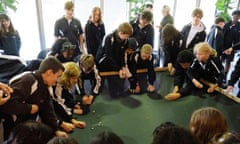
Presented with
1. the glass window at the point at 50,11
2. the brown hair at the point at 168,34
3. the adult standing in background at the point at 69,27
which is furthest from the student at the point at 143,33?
the glass window at the point at 50,11

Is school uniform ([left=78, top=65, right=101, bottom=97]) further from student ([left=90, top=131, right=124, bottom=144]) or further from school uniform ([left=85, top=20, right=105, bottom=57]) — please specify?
student ([left=90, top=131, right=124, bottom=144])

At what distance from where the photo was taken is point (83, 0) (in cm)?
582

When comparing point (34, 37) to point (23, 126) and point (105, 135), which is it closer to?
point (23, 126)

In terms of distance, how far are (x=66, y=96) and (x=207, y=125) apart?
147 cm

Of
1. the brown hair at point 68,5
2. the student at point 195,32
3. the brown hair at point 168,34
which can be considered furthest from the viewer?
the student at point 195,32

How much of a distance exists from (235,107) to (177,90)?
2.11 feet

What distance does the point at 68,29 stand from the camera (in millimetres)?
4199

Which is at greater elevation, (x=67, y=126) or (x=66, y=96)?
(x=66, y=96)

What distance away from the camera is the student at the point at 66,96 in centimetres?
259

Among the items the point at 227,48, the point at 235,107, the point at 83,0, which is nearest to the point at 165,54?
the point at 235,107

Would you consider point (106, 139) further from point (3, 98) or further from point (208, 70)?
point (208, 70)

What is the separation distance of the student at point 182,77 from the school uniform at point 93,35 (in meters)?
1.31

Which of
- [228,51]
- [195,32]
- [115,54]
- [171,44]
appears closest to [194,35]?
[195,32]

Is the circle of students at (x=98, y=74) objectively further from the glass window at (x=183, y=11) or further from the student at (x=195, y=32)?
the glass window at (x=183, y=11)
